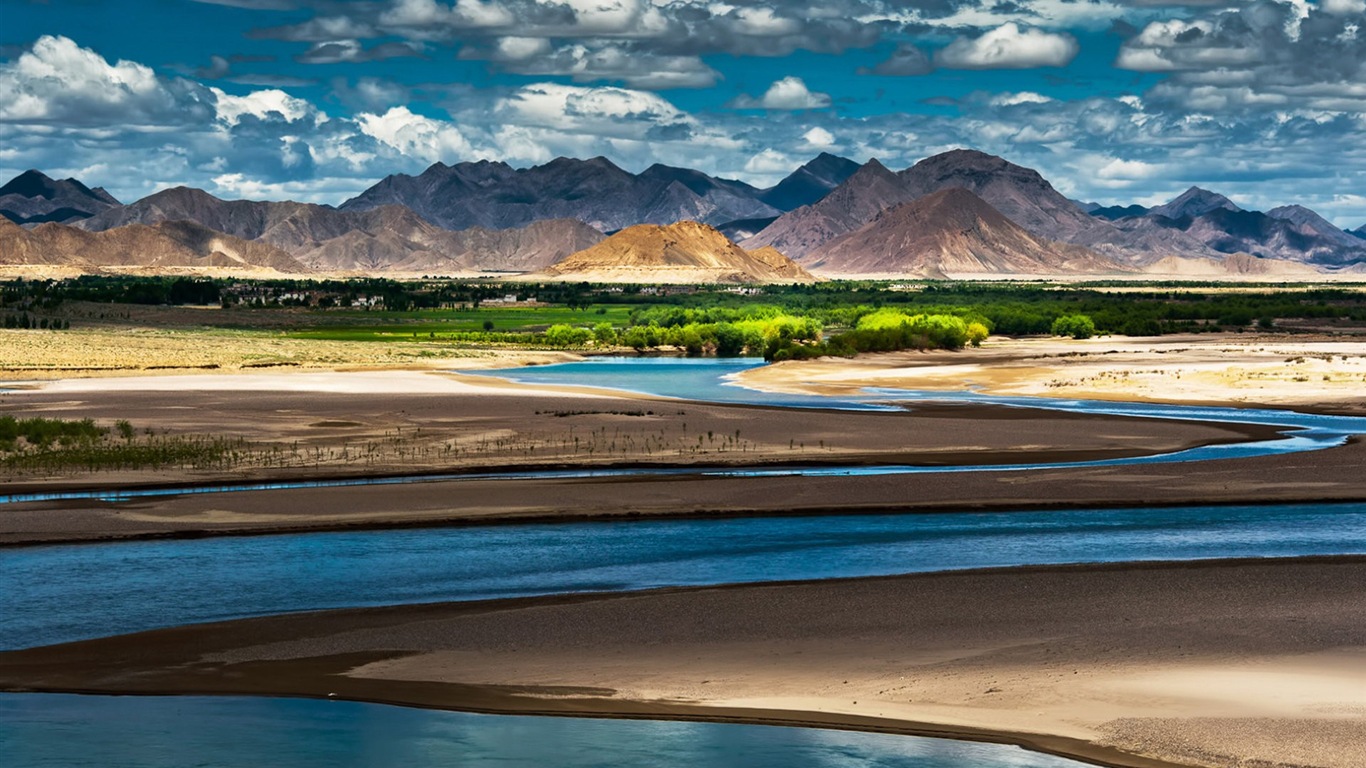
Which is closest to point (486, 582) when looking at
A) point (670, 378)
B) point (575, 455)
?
point (575, 455)

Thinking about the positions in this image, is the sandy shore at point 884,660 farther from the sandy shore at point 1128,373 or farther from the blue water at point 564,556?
the sandy shore at point 1128,373

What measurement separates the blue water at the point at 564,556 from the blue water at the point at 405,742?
14.3 feet

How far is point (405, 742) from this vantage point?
17891mm

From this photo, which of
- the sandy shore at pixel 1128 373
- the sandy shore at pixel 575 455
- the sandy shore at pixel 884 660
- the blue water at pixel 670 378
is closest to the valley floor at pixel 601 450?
the sandy shore at pixel 575 455

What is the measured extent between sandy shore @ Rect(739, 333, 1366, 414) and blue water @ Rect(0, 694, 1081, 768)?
48.3 meters

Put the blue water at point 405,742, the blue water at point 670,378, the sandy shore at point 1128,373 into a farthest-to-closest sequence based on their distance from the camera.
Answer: the sandy shore at point 1128,373, the blue water at point 670,378, the blue water at point 405,742

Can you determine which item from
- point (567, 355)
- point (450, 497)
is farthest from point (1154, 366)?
point (450, 497)

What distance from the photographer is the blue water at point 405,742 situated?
56.3 feet

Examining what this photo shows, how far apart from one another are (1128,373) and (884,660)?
61977mm

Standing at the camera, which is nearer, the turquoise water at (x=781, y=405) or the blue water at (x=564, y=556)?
the blue water at (x=564, y=556)

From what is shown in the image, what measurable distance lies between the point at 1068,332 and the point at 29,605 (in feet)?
385

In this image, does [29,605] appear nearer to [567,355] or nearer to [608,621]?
[608,621]

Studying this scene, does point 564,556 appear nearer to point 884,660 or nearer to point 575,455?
point 884,660

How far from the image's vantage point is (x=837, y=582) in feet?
87.8
